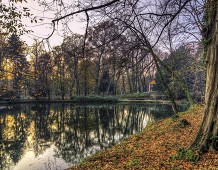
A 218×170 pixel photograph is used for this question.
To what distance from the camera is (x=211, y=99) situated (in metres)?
5.31

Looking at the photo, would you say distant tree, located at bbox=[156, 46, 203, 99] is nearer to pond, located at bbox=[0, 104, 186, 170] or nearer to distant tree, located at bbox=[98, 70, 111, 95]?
pond, located at bbox=[0, 104, 186, 170]

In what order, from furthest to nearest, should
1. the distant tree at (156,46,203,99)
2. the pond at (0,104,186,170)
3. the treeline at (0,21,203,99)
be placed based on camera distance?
the distant tree at (156,46,203,99) → the pond at (0,104,186,170) → the treeline at (0,21,203,99)

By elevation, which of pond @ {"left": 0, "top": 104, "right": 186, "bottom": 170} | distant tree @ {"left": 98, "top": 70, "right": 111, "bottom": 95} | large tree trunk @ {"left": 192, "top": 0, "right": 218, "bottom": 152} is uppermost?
distant tree @ {"left": 98, "top": 70, "right": 111, "bottom": 95}

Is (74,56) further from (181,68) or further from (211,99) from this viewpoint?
(181,68)

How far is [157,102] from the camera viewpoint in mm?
37656

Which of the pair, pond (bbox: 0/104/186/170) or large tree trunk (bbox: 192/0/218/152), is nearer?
large tree trunk (bbox: 192/0/218/152)

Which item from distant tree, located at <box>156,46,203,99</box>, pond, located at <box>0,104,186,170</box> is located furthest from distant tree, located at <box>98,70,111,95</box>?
pond, located at <box>0,104,186,170</box>

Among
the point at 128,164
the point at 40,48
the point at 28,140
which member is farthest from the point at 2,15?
the point at 28,140

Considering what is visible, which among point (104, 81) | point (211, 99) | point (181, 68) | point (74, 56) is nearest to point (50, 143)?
point (74, 56)

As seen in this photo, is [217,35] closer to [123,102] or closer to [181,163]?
[181,163]

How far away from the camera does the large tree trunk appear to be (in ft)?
17.2

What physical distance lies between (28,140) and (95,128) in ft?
17.0

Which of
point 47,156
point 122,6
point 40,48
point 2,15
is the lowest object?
point 47,156

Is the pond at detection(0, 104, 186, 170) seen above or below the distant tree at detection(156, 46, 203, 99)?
below
